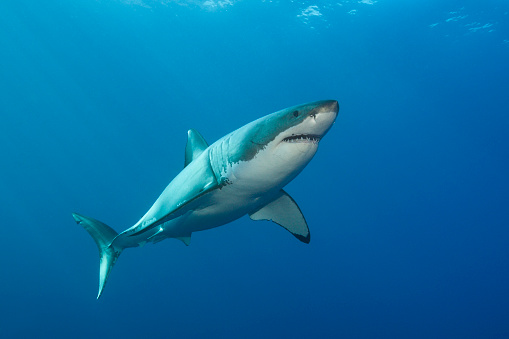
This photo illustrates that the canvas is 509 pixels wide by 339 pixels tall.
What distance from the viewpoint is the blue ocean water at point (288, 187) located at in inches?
1089

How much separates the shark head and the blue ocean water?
78.2ft

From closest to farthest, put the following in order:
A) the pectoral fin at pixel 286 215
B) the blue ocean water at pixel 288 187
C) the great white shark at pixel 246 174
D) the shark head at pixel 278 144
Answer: the shark head at pixel 278 144, the great white shark at pixel 246 174, the pectoral fin at pixel 286 215, the blue ocean water at pixel 288 187


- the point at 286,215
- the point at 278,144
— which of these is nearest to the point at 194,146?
the point at 286,215

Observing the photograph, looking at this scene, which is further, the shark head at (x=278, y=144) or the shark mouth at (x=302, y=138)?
the shark mouth at (x=302, y=138)

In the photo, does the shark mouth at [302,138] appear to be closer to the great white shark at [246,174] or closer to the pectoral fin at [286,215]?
the great white shark at [246,174]

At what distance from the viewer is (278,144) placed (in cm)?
260

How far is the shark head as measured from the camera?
239cm

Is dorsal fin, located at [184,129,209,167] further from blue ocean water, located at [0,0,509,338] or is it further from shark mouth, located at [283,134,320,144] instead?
blue ocean water, located at [0,0,509,338]

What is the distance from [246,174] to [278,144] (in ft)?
1.60

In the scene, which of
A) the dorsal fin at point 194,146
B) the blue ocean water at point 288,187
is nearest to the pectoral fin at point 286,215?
the dorsal fin at point 194,146

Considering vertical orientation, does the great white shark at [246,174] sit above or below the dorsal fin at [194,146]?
below

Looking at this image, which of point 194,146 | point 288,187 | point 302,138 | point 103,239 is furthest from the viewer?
point 288,187

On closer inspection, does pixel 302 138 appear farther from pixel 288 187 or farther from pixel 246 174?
pixel 288 187

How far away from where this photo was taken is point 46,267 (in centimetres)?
4772
